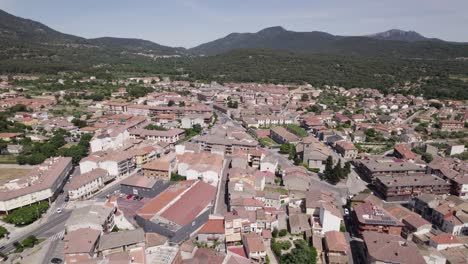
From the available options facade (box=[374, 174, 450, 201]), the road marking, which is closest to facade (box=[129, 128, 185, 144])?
the road marking

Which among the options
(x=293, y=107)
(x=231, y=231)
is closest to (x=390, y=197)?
(x=231, y=231)

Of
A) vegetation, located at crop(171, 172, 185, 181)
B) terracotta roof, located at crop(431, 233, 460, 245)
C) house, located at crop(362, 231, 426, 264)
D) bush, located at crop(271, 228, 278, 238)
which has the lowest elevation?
bush, located at crop(271, 228, 278, 238)

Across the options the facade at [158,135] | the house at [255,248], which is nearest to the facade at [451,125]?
the facade at [158,135]

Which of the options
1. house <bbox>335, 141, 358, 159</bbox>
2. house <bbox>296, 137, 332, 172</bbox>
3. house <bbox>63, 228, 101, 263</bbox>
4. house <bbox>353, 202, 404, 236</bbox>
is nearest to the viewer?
house <bbox>63, 228, 101, 263</bbox>

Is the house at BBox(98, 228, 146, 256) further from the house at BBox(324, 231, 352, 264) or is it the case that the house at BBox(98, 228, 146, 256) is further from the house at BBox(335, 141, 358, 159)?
the house at BBox(335, 141, 358, 159)

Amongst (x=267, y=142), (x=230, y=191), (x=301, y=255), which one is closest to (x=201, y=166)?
(x=230, y=191)

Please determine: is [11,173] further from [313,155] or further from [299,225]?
[313,155]
